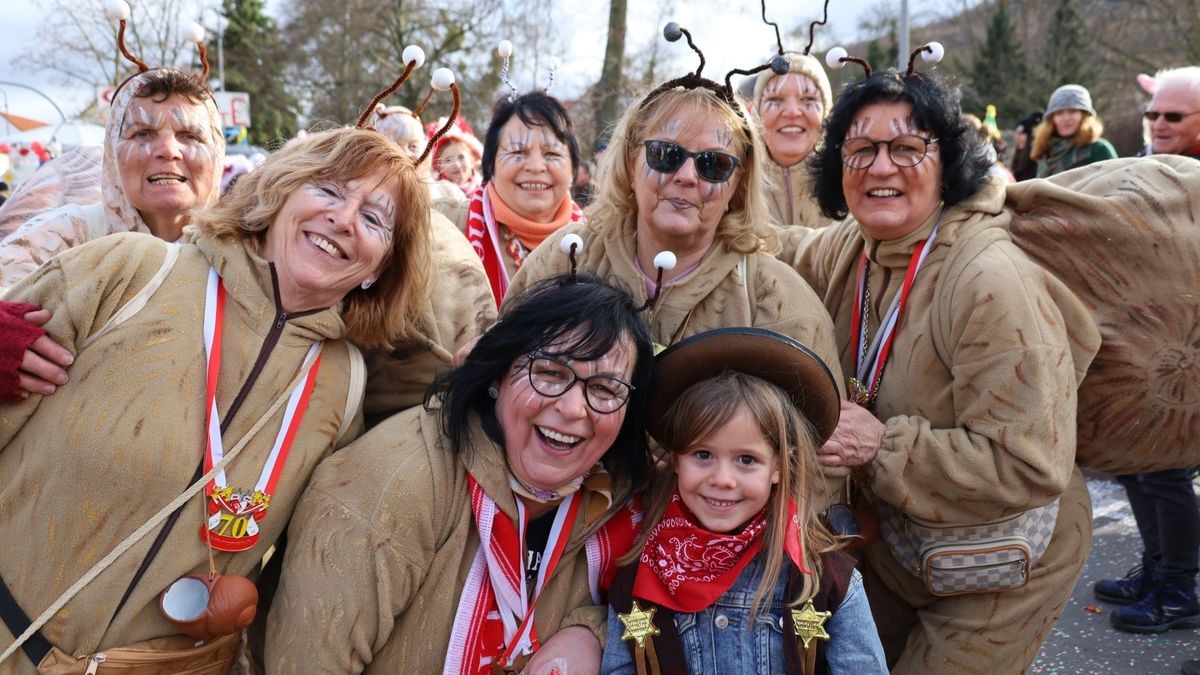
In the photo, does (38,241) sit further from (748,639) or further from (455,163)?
(455,163)

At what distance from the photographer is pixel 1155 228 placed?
257cm

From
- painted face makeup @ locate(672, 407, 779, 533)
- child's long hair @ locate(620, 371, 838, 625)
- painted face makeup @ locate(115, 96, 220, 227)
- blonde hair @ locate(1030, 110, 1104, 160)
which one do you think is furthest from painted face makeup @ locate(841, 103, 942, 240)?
blonde hair @ locate(1030, 110, 1104, 160)

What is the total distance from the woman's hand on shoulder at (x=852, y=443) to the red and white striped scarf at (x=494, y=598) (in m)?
0.80

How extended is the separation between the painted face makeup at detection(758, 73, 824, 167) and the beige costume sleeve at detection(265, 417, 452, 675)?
3116 mm

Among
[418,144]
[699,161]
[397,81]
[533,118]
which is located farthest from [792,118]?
[397,81]

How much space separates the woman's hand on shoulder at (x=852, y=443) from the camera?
259 cm

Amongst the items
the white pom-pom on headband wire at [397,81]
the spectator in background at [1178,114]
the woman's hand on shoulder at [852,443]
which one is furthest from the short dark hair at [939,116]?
the spectator in background at [1178,114]

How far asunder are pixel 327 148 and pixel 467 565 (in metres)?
1.15

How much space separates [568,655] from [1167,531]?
3.41 m

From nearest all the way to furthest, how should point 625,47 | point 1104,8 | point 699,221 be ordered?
point 699,221, point 625,47, point 1104,8

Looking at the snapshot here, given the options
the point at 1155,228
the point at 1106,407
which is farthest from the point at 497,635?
the point at 1155,228

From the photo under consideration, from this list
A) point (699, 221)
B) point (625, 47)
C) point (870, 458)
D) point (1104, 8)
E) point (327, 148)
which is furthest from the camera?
point (1104, 8)

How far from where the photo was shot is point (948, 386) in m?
2.68

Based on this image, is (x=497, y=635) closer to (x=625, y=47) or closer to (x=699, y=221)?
(x=699, y=221)
